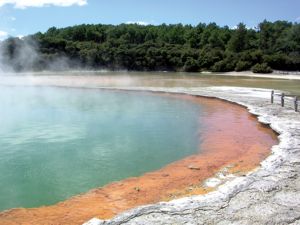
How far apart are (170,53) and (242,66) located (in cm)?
1559

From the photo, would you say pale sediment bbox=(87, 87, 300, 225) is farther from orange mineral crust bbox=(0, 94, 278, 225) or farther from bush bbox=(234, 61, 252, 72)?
bush bbox=(234, 61, 252, 72)

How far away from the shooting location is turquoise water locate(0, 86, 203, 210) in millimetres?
9156

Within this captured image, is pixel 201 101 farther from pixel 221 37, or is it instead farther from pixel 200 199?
pixel 221 37

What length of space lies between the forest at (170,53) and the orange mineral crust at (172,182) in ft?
148

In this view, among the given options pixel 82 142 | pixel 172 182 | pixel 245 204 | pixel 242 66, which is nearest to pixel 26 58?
pixel 242 66

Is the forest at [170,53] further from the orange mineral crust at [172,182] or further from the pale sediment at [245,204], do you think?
the pale sediment at [245,204]

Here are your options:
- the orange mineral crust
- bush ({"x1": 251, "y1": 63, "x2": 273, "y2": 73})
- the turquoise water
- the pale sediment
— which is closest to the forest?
bush ({"x1": 251, "y1": 63, "x2": 273, "y2": 73})

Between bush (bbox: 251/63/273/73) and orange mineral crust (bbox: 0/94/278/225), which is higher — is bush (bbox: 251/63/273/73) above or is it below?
above

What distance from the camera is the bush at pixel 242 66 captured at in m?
59.4

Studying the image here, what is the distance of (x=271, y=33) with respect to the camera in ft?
257

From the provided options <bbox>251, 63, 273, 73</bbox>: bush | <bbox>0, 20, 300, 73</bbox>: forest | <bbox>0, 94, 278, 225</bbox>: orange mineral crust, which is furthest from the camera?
<bbox>0, 20, 300, 73</bbox>: forest

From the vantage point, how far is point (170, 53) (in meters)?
70.8

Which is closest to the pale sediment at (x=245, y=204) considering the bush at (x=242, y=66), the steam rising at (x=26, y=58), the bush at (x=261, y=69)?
the bush at (x=261, y=69)

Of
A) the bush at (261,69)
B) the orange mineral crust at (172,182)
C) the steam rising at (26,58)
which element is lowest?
the orange mineral crust at (172,182)
